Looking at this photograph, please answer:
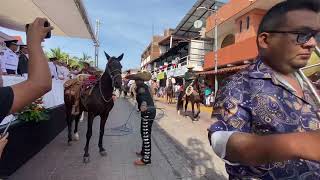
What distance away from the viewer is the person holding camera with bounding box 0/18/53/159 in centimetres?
176

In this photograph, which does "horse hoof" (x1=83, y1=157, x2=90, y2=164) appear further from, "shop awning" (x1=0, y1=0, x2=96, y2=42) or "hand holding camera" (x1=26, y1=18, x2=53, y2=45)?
"hand holding camera" (x1=26, y1=18, x2=53, y2=45)

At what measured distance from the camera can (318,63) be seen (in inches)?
68.1

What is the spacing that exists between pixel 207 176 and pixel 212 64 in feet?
76.1

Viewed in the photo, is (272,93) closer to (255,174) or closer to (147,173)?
(255,174)

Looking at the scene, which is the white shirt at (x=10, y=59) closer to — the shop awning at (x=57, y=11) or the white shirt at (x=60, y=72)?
the shop awning at (x=57, y=11)

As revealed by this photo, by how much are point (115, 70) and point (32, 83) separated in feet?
19.9

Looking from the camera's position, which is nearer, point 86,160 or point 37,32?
point 37,32

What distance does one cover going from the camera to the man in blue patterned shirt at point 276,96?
150 centimetres

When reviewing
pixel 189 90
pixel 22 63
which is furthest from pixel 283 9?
pixel 189 90

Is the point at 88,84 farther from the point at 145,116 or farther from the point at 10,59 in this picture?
the point at 145,116

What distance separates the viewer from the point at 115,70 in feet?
25.8

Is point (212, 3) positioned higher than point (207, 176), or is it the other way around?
point (212, 3)

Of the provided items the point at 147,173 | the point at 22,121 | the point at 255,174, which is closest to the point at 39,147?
the point at 22,121

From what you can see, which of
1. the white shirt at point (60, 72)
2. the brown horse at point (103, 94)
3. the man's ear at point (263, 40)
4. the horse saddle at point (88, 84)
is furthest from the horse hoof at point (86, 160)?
the man's ear at point (263, 40)
